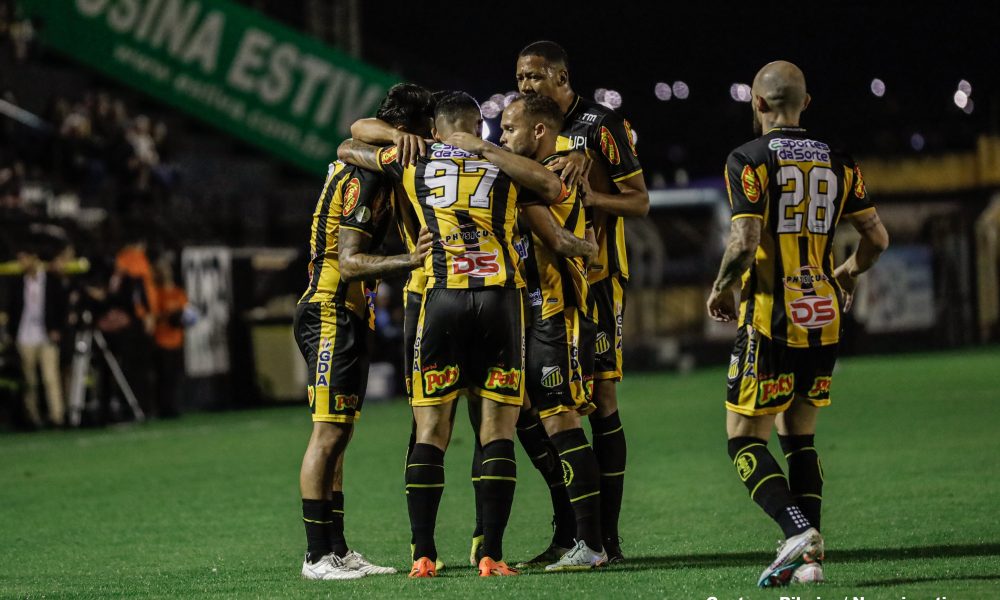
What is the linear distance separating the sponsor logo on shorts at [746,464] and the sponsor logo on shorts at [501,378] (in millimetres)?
1035

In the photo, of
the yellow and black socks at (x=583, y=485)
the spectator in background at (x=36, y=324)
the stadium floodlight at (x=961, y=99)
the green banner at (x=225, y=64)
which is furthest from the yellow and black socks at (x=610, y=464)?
the stadium floodlight at (x=961, y=99)

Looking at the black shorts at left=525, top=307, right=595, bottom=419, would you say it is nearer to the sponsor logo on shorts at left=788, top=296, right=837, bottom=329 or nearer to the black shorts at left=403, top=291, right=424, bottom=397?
the black shorts at left=403, top=291, right=424, bottom=397

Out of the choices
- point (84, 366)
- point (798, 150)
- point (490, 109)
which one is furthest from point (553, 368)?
point (490, 109)

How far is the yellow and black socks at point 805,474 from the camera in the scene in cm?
649

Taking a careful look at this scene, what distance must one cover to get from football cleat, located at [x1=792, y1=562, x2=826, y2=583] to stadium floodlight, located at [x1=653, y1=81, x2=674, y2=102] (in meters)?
34.0

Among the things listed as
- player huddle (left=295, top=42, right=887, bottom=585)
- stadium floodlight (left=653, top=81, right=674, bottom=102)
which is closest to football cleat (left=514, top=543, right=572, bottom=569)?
player huddle (left=295, top=42, right=887, bottom=585)

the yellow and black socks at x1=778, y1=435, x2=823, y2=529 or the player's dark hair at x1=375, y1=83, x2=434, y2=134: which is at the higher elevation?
the player's dark hair at x1=375, y1=83, x2=434, y2=134

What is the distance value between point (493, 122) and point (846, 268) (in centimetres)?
2560

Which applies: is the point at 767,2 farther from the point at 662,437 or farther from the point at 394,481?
the point at 394,481

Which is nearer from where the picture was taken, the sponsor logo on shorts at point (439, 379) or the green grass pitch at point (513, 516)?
the green grass pitch at point (513, 516)

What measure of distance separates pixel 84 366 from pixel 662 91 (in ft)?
82.8

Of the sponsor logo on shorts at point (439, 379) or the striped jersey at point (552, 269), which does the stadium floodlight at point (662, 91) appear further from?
the sponsor logo on shorts at point (439, 379)

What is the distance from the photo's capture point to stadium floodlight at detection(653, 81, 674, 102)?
39.4 metres

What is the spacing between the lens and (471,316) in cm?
634
